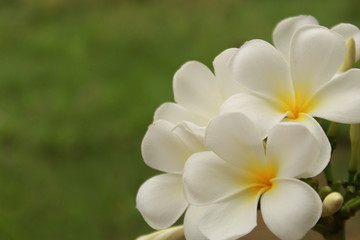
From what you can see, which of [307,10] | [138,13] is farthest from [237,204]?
[138,13]

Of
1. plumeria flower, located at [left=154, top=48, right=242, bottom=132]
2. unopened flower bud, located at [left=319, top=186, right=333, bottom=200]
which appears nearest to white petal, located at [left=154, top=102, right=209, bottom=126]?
plumeria flower, located at [left=154, top=48, right=242, bottom=132]

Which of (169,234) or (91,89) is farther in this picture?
(91,89)

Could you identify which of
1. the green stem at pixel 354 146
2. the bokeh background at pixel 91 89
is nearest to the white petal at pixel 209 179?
the green stem at pixel 354 146

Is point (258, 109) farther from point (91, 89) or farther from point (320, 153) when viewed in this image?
point (91, 89)

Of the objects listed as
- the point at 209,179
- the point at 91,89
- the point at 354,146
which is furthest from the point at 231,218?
the point at 91,89

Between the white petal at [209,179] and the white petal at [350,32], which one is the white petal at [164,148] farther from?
the white petal at [350,32]

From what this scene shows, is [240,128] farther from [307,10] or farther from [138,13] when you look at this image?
[138,13]
